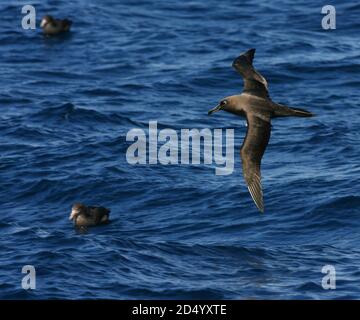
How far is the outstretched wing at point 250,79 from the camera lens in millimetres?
24703

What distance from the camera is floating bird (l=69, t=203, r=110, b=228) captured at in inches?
1091

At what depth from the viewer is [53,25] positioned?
40125 mm

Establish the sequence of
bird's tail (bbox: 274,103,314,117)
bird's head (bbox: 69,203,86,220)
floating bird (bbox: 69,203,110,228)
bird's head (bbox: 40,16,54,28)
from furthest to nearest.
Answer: bird's head (bbox: 40,16,54,28), bird's head (bbox: 69,203,86,220), floating bird (bbox: 69,203,110,228), bird's tail (bbox: 274,103,314,117)

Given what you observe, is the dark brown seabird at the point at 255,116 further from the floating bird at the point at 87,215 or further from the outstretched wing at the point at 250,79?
the floating bird at the point at 87,215

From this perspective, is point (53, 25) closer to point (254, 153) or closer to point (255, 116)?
point (255, 116)

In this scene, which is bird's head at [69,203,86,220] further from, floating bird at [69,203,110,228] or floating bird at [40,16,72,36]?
floating bird at [40,16,72,36]

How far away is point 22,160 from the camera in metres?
31.8

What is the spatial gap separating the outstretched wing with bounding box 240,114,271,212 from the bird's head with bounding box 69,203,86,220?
5.52 meters

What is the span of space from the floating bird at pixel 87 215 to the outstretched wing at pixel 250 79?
182 inches

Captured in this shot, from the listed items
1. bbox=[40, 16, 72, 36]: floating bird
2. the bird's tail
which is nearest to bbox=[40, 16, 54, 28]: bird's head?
bbox=[40, 16, 72, 36]: floating bird

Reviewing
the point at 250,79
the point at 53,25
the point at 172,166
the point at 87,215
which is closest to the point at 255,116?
the point at 250,79
